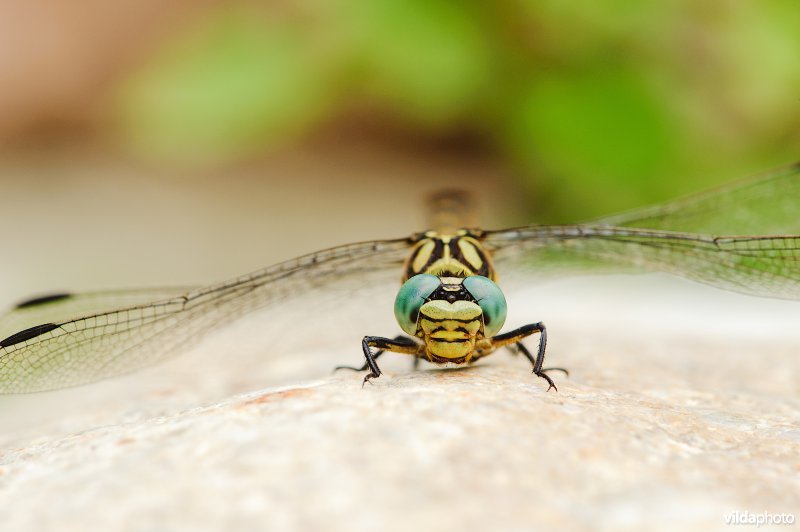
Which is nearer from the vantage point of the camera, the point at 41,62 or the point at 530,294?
the point at 530,294

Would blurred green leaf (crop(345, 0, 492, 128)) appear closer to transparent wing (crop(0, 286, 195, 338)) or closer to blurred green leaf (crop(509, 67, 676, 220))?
blurred green leaf (crop(509, 67, 676, 220))

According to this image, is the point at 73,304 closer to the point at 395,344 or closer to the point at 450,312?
the point at 395,344

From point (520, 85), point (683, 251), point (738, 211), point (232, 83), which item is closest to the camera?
point (683, 251)

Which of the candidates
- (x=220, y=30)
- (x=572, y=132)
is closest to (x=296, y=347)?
(x=572, y=132)

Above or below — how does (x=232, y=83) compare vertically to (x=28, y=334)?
above

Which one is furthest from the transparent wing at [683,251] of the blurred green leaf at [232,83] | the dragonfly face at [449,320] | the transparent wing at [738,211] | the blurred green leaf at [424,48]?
the blurred green leaf at [232,83]

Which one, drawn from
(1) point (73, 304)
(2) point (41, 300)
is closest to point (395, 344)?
(1) point (73, 304)

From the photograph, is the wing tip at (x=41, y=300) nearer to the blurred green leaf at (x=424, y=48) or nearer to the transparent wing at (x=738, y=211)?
the transparent wing at (x=738, y=211)

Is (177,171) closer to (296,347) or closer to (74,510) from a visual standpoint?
(296,347)
